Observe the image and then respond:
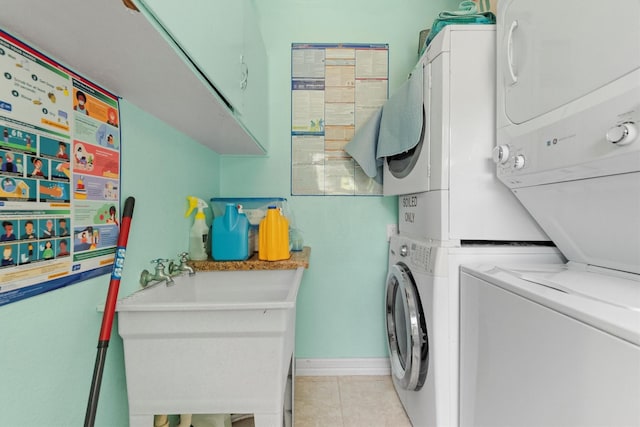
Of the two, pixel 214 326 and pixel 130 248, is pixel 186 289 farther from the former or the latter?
pixel 214 326

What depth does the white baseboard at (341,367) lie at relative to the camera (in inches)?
84.9

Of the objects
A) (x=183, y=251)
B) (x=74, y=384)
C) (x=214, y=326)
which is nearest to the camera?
(x=74, y=384)

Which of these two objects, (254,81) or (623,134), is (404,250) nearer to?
(623,134)

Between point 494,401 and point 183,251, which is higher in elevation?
point 183,251

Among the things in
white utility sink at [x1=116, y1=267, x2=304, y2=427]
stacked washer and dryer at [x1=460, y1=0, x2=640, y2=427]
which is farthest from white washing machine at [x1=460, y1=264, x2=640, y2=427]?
white utility sink at [x1=116, y1=267, x2=304, y2=427]

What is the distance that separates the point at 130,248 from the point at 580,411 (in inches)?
57.6

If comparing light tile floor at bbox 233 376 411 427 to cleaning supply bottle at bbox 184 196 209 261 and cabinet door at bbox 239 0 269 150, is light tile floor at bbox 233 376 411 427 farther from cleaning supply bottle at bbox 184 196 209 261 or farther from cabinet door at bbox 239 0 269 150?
cabinet door at bbox 239 0 269 150

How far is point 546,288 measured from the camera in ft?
2.90

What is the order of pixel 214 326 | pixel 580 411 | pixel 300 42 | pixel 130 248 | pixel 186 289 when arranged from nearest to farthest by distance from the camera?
1. pixel 580 411
2. pixel 214 326
3. pixel 130 248
4. pixel 186 289
5. pixel 300 42

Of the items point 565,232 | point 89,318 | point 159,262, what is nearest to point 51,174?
point 89,318

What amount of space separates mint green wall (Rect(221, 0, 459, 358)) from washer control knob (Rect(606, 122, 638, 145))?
1465 millimetres

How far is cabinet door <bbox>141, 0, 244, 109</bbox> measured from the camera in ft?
2.34

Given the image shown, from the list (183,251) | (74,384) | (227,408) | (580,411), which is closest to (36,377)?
(74,384)

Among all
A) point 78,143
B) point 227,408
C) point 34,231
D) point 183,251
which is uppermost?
point 78,143
